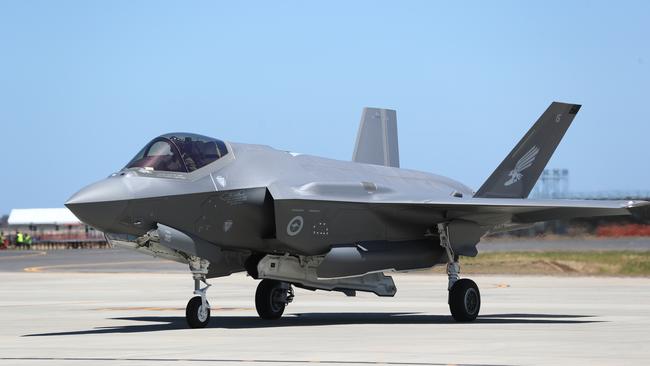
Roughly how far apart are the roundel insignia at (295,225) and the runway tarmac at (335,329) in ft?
4.96

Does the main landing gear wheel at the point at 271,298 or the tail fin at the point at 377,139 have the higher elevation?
the tail fin at the point at 377,139

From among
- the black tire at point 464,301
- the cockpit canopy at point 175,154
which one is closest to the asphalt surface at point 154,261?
the black tire at point 464,301

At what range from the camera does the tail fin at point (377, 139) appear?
80.8 ft

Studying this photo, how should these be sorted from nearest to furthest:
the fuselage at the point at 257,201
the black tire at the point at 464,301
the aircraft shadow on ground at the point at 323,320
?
1. the fuselage at the point at 257,201
2. the aircraft shadow on ground at the point at 323,320
3. the black tire at the point at 464,301

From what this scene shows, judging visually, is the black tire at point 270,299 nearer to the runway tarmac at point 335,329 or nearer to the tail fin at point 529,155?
the runway tarmac at point 335,329

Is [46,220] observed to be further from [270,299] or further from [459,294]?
[459,294]

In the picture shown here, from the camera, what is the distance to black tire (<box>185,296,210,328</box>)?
672 inches

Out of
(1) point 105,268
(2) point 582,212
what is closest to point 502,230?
(2) point 582,212

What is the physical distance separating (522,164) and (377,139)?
13.6 ft

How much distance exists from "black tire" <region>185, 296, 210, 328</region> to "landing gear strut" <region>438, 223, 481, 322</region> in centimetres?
427

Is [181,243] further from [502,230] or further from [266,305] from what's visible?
[502,230]

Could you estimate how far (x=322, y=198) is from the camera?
18.3 meters

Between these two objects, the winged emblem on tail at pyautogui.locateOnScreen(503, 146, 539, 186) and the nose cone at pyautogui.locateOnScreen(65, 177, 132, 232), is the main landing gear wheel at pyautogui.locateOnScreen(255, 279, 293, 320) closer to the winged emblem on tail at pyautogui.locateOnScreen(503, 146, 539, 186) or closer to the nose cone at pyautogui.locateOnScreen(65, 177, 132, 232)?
the nose cone at pyautogui.locateOnScreen(65, 177, 132, 232)

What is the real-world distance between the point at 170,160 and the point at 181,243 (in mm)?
1294
